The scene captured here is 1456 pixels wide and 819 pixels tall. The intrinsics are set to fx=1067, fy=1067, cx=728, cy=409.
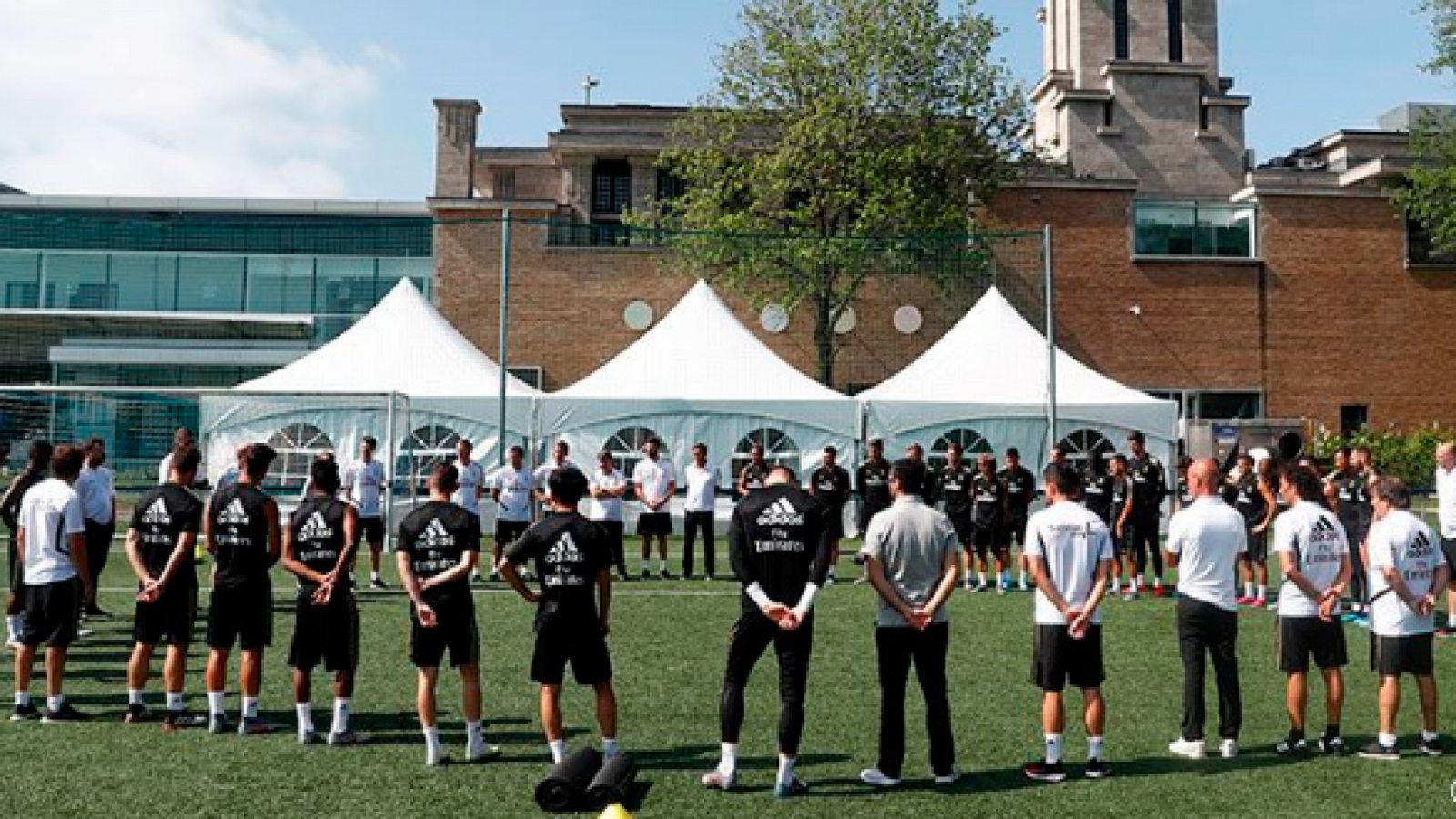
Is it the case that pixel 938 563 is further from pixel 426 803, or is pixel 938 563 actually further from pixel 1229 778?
pixel 426 803

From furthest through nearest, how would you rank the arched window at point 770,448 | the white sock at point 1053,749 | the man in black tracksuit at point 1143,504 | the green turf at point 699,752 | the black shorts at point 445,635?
the arched window at point 770,448 < the man in black tracksuit at point 1143,504 < the black shorts at point 445,635 < the white sock at point 1053,749 < the green turf at point 699,752

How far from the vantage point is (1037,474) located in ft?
66.3

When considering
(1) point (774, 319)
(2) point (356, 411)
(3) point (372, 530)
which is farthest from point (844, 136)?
(3) point (372, 530)

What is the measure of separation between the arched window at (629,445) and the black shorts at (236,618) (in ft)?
43.2

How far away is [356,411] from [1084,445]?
13.7 metres

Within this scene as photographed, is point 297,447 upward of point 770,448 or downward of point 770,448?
downward

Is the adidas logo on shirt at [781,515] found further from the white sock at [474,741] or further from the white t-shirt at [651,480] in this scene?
Result: the white t-shirt at [651,480]

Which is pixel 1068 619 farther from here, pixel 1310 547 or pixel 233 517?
pixel 233 517

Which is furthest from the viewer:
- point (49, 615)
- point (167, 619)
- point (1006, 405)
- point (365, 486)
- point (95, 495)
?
point (1006, 405)

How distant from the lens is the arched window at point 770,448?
19969 mm

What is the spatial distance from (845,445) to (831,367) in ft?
35.0

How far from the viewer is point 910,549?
19.9 feet

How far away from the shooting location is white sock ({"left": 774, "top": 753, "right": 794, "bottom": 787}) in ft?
19.1

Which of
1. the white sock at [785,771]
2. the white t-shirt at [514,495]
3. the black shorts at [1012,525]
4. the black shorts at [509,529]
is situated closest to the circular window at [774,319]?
A: the black shorts at [1012,525]
